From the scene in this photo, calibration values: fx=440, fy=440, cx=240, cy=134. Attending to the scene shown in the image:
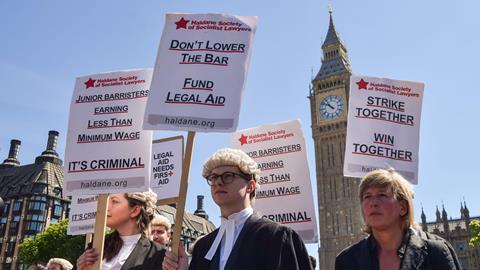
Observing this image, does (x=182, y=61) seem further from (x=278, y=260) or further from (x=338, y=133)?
(x=338, y=133)

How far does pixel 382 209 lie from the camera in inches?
128

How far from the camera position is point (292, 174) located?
5.75 metres

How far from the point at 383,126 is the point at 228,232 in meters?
2.86

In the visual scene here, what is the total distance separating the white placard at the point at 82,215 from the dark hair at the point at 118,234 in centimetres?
202

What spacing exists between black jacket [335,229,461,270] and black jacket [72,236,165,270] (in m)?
1.58

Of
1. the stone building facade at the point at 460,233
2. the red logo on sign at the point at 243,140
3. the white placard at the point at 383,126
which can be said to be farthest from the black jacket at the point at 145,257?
the stone building facade at the point at 460,233

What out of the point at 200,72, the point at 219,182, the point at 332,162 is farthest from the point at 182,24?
the point at 332,162

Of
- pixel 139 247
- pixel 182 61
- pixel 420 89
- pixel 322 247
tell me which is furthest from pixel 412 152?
pixel 322 247

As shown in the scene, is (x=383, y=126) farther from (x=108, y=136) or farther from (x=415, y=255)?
(x=108, y=136)

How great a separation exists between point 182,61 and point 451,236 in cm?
7433

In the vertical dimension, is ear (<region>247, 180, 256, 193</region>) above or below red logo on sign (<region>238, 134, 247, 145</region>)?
below

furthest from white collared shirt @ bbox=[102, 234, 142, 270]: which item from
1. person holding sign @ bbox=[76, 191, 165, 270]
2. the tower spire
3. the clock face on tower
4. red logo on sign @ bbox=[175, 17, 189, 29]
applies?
the tower spire

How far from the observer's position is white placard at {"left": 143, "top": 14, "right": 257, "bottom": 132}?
399cm

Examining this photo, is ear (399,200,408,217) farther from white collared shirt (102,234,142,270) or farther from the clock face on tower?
the clock face on tower
